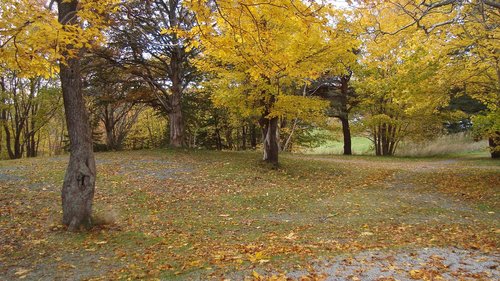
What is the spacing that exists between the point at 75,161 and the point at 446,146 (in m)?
24.5

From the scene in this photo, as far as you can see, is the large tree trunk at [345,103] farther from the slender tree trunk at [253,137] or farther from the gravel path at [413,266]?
the gravel path at [413,266]

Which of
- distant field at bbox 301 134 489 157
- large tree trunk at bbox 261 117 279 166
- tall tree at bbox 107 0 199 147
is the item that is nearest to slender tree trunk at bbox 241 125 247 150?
tall tree at bbox 107 0 199 147

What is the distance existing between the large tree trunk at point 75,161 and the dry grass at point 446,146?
75.8 feet

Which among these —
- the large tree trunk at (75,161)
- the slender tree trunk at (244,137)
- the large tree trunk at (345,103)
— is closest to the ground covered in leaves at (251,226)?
the large tree trunk at (75,161)

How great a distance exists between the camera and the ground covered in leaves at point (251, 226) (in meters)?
4.63

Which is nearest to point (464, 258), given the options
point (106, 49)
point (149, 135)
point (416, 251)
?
point (416, 251)

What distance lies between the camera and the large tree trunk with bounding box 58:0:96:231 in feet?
21.9

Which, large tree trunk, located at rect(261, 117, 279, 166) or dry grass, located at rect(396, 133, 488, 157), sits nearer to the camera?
large tree trunk, located at rect(261, 117, 279, 166)

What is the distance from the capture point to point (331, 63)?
41.5ft

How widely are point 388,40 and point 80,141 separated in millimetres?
7837

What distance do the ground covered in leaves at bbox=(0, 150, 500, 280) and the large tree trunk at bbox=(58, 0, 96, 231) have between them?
322 millimetres

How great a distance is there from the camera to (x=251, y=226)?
23.9 ft

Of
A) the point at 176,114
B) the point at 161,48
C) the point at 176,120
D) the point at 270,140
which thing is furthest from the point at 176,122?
the point at 270,140

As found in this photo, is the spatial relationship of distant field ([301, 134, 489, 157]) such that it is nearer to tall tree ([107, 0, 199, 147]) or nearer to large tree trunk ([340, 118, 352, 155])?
large tree trunk ([340, 118, 352, 155])
